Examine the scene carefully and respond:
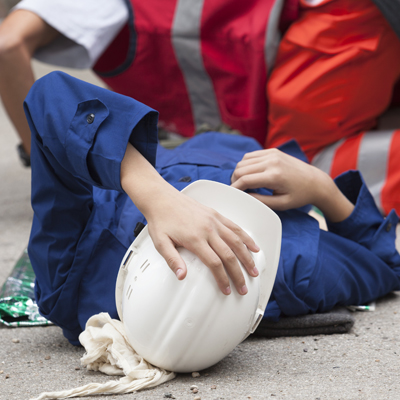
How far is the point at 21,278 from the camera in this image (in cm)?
133

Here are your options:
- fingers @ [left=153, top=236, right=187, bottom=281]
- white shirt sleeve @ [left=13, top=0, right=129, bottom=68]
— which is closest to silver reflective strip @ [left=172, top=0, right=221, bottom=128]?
white shirt sleeve @ [left=13, top=0, right=129, bottom=68]

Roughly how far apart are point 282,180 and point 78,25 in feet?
3.94

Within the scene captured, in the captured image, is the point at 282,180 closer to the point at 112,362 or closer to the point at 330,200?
the point at 330,200

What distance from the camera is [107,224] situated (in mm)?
971

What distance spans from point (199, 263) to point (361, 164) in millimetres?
1189

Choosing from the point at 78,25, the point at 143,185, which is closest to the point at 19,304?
the point at 143,185

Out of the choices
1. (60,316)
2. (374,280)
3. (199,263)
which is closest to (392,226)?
(374,280)

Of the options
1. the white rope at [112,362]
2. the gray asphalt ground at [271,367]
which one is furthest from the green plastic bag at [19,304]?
the white rope at [112,362]

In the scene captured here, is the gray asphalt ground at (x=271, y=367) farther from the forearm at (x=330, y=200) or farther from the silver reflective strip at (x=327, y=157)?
the silver reflective strip at (x=327, y=157)

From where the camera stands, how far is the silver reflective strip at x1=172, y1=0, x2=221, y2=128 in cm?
187

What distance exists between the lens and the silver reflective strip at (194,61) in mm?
1867

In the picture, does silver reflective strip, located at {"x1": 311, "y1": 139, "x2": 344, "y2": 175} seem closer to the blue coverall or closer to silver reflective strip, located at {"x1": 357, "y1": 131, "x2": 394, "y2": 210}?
silver reflective strip, located at {"x1": 357, "y1": 131, "x2": 394, "y2": 210}

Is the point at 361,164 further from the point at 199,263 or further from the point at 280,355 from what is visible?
the point at 199,263

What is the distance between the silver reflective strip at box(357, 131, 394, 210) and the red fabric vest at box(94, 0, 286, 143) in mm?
358
